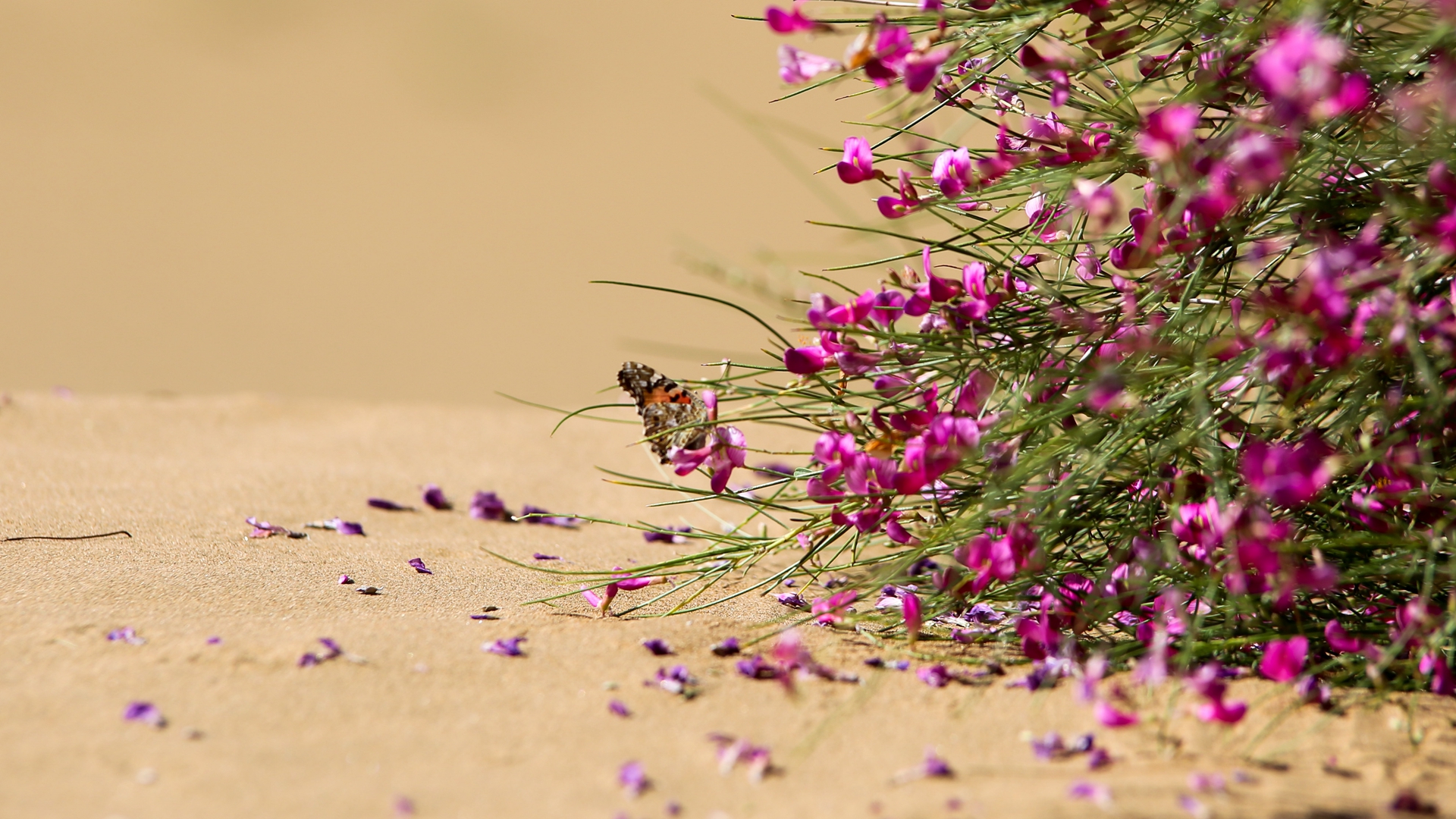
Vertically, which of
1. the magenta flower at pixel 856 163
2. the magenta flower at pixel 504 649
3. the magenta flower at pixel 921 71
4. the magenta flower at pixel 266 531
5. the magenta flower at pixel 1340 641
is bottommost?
the magenta flower at pixel 504 649

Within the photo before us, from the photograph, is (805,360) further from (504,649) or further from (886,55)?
(504,649)

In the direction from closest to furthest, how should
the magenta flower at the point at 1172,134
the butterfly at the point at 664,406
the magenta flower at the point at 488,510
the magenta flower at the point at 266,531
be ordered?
the magenta flower at the point at 1172,134 < the butterfly at the point at 664,406 < the magenta flower at the point at 266,531 < the magenta flower at the point at 488,510

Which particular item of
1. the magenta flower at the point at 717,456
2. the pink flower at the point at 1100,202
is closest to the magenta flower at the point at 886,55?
the pink flower at the point at 1100,202

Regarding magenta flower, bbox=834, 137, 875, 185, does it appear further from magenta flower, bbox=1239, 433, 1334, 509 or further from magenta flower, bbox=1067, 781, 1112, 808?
magenta flower, bbox=1067, 781, 1112, 808

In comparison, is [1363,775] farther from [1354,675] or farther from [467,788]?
[467,788]

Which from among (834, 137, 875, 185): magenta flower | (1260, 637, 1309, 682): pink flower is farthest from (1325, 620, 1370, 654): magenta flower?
(834, 137, 875, 185): magenta flower

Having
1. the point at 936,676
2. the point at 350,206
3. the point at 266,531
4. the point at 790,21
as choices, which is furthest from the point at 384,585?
the point at 350,206

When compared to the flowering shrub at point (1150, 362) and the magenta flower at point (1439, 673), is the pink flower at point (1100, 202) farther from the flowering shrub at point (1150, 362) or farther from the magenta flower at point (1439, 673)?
the magenta flower at point (1439, 673)
